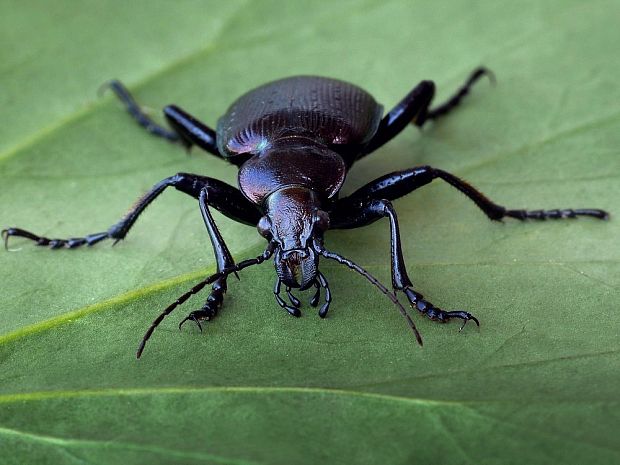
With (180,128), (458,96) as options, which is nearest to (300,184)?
(180,128)

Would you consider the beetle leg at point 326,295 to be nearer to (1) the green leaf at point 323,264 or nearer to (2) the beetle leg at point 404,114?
(1) the green leaf at point 323,264

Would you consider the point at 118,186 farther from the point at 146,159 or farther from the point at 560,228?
the point at 560,228

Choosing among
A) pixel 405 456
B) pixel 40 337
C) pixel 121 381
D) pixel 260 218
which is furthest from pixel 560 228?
pixel 40 337

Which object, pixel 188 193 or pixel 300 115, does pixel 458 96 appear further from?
pixel 188 193

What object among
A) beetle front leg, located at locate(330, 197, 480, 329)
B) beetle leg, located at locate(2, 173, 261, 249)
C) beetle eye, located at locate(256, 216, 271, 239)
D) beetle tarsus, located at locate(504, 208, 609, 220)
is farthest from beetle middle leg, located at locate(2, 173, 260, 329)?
beetle tarsus, located at locate(504, 208, 609, 220)

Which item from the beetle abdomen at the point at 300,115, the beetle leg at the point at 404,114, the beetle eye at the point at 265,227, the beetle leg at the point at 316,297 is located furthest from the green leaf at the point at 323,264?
the beetle abdomen at the point at 300,115

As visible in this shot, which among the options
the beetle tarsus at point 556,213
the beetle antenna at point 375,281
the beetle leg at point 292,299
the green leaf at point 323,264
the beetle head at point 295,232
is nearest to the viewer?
the green leaf at point 323,264
